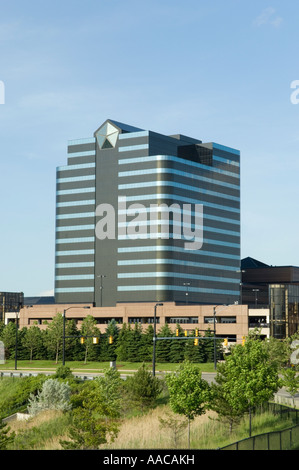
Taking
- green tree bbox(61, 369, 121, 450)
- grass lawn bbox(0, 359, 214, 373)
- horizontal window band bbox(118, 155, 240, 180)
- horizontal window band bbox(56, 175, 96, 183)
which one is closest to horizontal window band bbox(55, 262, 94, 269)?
horizontal window band bbox(56, 175, 96, 183)

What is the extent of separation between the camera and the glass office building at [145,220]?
16000cm

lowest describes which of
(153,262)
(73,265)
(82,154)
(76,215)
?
(153,262)

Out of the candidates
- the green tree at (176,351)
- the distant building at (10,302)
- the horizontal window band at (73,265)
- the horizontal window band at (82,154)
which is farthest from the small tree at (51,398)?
the distant building at (10,302)

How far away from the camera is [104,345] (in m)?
118

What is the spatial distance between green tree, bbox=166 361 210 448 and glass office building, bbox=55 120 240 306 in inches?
4136

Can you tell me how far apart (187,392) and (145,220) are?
357 feet

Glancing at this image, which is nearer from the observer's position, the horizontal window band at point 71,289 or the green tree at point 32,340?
the green tree at point 32,340

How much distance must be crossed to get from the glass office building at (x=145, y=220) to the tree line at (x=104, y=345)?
120 ft

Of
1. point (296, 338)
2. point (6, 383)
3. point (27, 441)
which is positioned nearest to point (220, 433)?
point (27, 441)

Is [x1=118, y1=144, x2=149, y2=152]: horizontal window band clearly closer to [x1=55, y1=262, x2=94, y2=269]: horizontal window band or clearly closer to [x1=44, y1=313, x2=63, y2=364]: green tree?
[x1=55, y1=262, x2=94, y2=269]: horizontal window band
